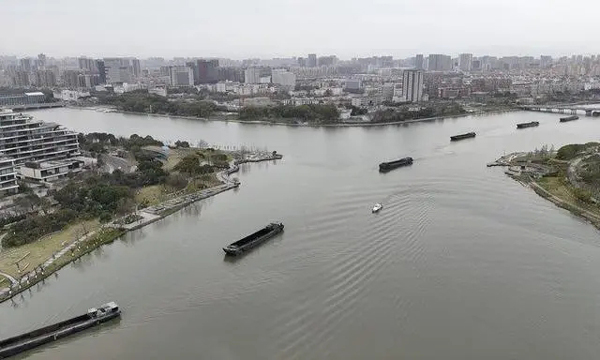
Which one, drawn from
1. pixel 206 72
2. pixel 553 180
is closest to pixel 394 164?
pixel 553 180

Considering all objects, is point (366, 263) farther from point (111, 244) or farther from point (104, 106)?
point (104, 106)

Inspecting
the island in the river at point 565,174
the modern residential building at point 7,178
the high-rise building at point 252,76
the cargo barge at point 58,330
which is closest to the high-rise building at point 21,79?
the high-rise building at point 252,76

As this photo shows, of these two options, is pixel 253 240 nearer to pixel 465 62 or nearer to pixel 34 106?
pixel 34 106

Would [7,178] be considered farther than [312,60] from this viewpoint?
No

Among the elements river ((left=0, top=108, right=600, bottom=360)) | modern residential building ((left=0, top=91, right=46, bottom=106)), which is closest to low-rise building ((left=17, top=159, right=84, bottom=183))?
river ((left=0, top=108, right=600, bottom=360))

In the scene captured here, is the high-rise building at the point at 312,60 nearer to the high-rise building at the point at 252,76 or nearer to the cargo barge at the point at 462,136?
the high-rise building at the point at 252,76

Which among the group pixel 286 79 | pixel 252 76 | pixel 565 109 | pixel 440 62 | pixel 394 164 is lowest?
pixel 394 164

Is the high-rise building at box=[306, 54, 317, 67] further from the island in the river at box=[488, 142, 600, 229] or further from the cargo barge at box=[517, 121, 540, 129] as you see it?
the island in the river at box=[488, 142, 600, 229]
